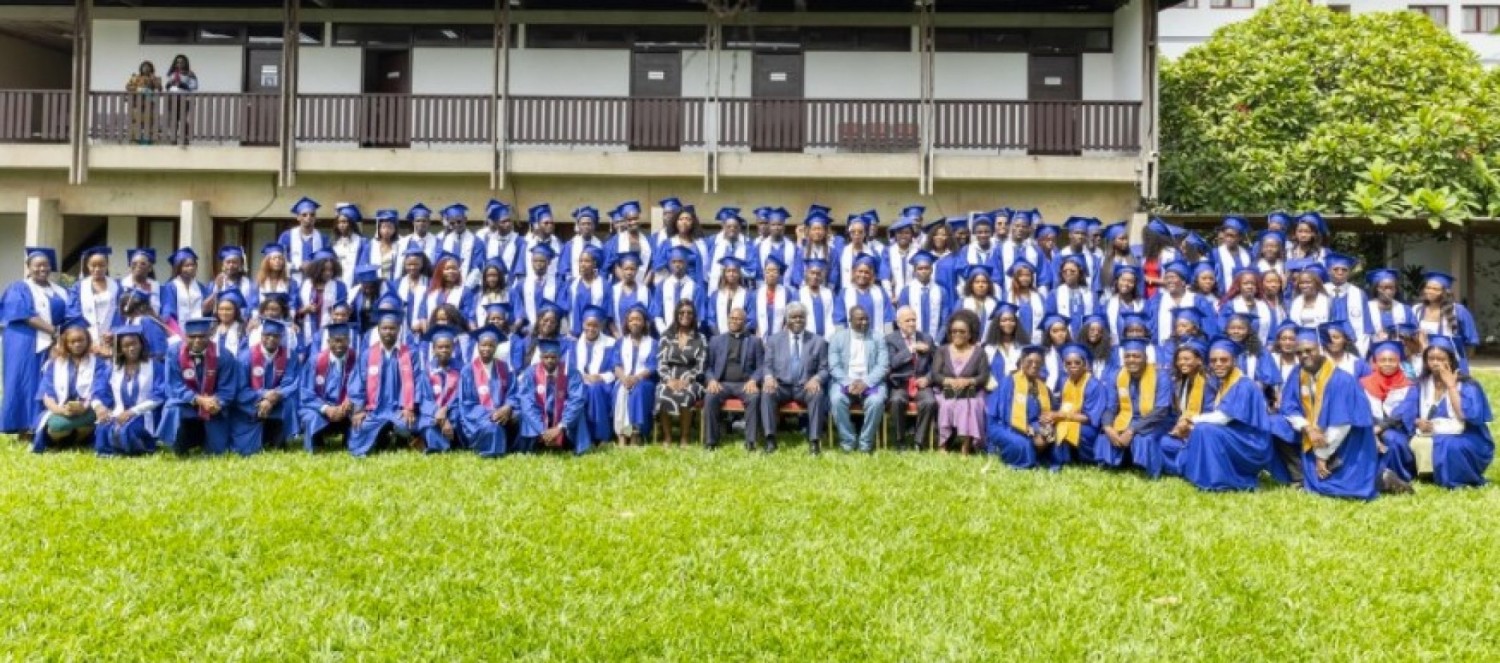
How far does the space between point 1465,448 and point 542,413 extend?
23.4 feet

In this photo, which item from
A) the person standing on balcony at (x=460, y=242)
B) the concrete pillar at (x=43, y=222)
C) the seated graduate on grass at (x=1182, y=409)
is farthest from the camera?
the concrete pillar at (x=43, y=222)

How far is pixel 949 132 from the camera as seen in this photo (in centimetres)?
1590

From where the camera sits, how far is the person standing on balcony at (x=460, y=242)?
36.6 feet

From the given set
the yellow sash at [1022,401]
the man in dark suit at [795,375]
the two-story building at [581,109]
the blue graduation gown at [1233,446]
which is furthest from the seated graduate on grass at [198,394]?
the two-story building at [581,109]

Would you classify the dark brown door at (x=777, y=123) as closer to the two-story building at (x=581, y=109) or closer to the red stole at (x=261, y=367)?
the two-story building at (x=581, y=109)

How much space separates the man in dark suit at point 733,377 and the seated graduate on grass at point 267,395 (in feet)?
11.5

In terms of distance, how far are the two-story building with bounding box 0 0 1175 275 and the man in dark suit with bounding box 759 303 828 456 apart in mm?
6722

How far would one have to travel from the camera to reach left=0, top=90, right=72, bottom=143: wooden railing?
16.4 meters

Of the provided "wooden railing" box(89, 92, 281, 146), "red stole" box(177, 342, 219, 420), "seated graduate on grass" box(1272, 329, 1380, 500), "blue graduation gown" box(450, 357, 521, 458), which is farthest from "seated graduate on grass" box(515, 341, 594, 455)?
"wooden railing" box(89, 92, 281, 146)

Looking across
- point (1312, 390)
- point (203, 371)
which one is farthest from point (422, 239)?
point (1312, 390)

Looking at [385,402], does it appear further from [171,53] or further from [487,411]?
[171,53]

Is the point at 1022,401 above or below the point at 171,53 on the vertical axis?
below

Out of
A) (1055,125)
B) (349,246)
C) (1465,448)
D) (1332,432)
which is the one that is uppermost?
(1055,125)

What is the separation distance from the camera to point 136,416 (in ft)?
26.8
